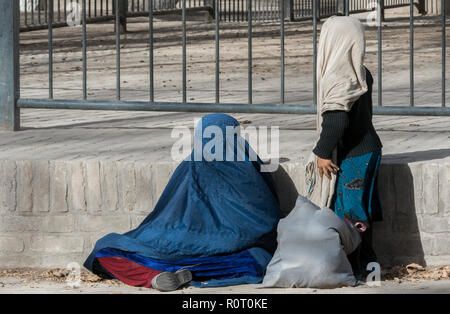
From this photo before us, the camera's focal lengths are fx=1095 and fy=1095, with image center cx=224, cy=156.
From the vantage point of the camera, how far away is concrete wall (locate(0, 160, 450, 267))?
17.0 ft

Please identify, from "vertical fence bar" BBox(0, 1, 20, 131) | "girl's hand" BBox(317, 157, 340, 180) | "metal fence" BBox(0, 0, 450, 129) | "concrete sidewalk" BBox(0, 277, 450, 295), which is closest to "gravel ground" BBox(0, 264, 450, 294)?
"concrete sidewalk" BBox(0, 277, 450, 295)

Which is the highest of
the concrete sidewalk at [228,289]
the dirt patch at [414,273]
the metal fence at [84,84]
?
the metal fence at [84,84]

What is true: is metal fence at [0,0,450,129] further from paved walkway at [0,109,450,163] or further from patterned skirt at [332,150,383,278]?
patterned skirt at [332,150,383,278]

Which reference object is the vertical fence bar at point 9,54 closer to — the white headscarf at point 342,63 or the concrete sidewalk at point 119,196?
the concrete sidewalk at point 119,196

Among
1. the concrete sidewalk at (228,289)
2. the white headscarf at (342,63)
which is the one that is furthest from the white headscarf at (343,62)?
the concrete sidewalk at (228,289)

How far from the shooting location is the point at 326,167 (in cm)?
491

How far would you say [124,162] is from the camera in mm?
5289

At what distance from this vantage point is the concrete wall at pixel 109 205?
5.18 m

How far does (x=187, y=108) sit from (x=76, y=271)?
115cm

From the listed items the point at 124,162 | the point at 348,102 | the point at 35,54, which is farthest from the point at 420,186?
the point at 35,54

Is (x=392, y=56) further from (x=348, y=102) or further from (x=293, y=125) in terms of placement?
(x=348, y=102)

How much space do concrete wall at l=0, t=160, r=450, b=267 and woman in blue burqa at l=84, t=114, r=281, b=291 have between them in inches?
7.3

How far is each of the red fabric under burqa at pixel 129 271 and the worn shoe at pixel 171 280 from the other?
2.8 inches

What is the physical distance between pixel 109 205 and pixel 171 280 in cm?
67
